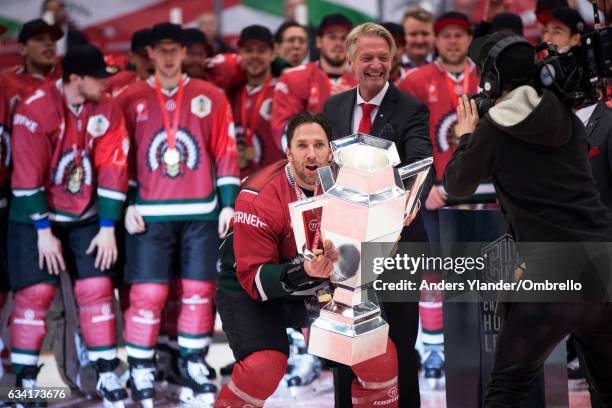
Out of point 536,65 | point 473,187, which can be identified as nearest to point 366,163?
point 473,187

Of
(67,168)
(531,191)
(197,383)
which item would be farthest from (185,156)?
(531,191)

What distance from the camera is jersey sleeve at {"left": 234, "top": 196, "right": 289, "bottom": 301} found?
357cm

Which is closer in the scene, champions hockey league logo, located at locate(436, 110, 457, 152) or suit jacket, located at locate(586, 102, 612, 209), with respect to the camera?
suit jacket, located at locate(586, 102, 612, 209)

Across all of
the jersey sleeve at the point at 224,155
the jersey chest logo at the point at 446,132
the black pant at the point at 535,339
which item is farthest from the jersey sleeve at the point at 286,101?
the black pant at the point at 535,339

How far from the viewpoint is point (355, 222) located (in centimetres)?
307

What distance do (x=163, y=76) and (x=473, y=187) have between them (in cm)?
252

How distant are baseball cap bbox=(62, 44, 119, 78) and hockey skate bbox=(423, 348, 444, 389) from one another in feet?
7.55

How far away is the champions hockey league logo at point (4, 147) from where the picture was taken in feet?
17.2

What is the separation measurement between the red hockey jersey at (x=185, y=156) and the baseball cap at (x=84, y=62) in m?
0.29

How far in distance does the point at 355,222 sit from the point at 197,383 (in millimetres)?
2443

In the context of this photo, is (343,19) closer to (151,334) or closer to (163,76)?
(163,76)

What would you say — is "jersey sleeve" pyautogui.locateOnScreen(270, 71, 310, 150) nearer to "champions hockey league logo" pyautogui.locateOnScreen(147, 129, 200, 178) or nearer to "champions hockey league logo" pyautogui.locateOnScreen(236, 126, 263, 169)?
"champions hockey league logo" pyautogui.locateOnScreen(236, 126, 263, 169)

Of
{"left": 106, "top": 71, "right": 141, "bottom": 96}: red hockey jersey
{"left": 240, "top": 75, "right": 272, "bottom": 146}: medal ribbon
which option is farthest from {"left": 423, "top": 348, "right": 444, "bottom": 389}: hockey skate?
{"left": 106, "top": 71, "right": 141, "bottom": 96}: red hockey jersey

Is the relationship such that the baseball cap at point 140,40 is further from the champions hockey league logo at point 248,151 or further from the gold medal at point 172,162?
the gold medal at point 172,162
